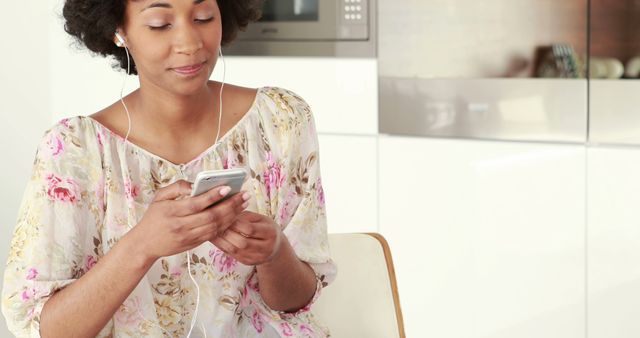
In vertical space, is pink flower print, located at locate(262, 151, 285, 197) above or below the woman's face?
below

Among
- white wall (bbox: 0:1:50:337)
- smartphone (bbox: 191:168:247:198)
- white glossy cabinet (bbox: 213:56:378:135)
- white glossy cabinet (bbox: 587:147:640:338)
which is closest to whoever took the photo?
smartphone (bbox: 191:168:247:198)

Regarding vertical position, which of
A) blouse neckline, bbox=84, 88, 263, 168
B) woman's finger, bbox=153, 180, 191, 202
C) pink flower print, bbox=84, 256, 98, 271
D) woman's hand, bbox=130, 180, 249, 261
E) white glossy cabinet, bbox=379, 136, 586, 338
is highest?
blouse neckline, bbox=84, 88, 263, 168

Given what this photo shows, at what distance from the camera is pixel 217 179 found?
1327mm

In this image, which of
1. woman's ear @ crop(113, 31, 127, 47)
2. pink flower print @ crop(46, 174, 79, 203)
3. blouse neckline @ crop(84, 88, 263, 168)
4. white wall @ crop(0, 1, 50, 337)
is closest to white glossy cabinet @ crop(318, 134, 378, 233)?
white wall @ crop(0, 1, 50, 337)

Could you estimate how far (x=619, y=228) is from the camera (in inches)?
102

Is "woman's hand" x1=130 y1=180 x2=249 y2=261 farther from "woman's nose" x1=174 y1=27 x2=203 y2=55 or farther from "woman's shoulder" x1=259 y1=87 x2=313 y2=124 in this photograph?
"woman's shoulder" x1=259 y1=87 x2=313 y2=124

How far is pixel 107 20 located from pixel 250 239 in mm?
398

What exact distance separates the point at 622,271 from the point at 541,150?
14.1 inches

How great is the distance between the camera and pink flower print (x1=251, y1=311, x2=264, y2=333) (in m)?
1.65

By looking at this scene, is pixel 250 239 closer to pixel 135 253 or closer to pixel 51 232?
pixel 135 253

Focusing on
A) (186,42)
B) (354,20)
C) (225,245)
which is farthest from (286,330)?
(354,20)

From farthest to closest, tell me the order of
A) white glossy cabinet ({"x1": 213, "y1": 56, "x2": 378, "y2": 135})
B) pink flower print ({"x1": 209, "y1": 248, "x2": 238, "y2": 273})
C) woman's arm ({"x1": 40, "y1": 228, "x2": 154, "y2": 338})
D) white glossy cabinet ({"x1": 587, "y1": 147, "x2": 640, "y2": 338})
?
white glossy cabinet ({"x1": 213, "y1": 56, "x2": 378, "y2": 135}) < white glossy cabinet ({"x1": 587, "y1": 147, "x2": 640, "y2": 338}) < pink flower print ({"x1": 209, "y1": 248, "x2": 238, "y2": 273}) < woman's arm ({"x1": 40, "y1": 228, "x2": 154, "y2": 338})

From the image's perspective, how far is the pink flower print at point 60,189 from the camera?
1500mm

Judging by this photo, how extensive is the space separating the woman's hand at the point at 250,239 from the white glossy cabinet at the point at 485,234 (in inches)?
52.2
